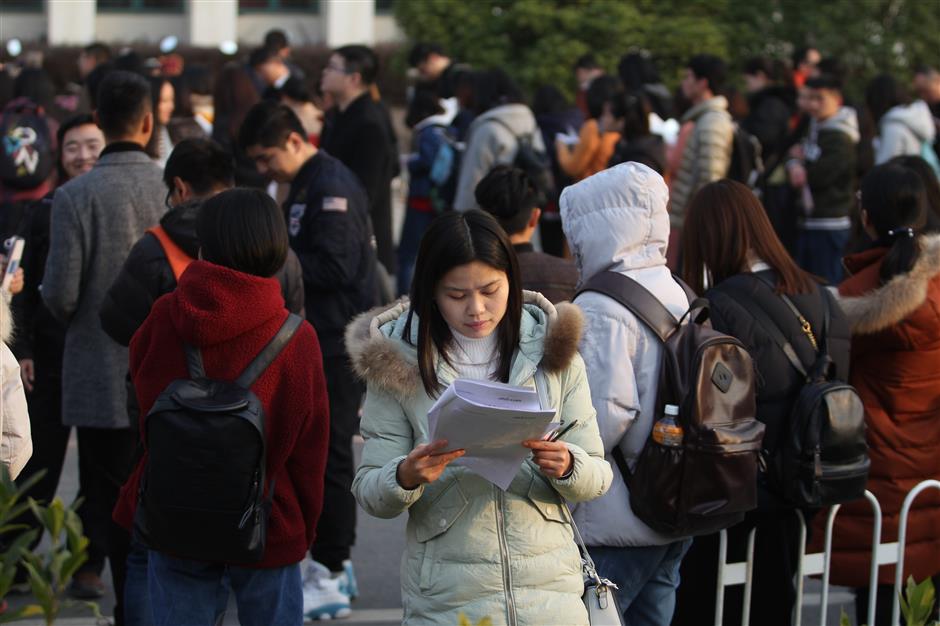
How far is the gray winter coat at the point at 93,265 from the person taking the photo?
552cm

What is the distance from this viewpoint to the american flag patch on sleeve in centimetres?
600

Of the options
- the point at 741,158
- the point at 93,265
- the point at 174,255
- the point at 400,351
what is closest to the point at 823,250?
the point at 741,158

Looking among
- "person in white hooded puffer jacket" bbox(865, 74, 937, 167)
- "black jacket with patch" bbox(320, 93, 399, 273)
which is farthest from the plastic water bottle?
"person in white hooded puffer jacket" bbox(865, 74, 937, 167)

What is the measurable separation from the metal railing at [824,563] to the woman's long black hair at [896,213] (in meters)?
0.80

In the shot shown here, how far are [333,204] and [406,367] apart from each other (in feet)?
8.60

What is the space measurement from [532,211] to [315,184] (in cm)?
103

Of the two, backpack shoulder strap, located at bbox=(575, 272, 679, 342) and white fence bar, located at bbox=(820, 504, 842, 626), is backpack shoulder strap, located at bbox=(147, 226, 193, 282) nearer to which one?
backpack shoulder strap, located at bbox=(575, 272, 679, 342)

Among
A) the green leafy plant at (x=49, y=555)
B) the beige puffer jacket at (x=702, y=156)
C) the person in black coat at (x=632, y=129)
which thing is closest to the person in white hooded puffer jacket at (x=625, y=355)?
the green leafy plant at (x=49, y=555)

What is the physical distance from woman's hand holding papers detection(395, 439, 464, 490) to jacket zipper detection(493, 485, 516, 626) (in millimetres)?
211

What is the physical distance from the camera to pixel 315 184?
6023 millimetres

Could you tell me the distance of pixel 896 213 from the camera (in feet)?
16.9

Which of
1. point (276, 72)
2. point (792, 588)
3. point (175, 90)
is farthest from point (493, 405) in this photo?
point (276, 72)

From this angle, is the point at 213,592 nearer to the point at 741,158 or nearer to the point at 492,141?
the point at 492,141

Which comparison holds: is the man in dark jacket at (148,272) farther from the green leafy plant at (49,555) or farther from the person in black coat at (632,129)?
the person in black coat at (632,129)
